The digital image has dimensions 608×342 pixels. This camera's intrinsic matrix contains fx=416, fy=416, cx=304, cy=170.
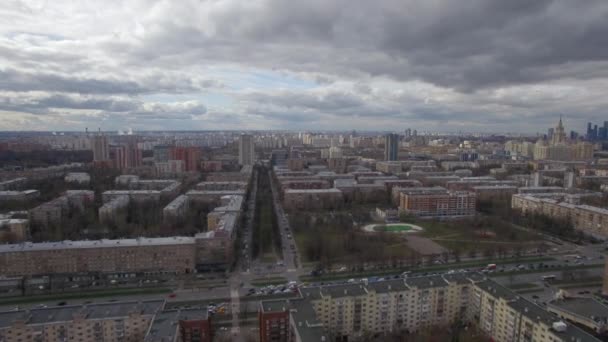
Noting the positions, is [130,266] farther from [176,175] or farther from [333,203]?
[176,175]

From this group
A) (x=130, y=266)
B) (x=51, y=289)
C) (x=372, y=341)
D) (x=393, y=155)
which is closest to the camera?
(x=372, y=341)

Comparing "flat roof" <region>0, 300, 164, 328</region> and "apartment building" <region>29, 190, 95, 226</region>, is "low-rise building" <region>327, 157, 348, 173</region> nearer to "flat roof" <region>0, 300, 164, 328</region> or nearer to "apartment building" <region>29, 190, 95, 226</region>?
"apartment building" <region>29, 190, 95, 226</region>

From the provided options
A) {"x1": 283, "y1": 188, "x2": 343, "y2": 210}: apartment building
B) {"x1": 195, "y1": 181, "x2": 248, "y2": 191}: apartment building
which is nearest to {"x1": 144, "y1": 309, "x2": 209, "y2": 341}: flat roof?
{"x1": 283, "y1": 188, "x2": 343, "y2": 210}: apartment building

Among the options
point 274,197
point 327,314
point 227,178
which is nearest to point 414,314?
point 327,314

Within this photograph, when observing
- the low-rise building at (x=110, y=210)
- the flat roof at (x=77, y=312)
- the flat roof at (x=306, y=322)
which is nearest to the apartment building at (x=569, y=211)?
the flat roof at (x=306, y=322)

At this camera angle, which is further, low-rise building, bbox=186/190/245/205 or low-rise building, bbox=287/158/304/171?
low-rise building, bbox=287/158/304/171

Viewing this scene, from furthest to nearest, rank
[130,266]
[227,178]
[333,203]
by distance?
[227,178]
[333,203]
[130,266]

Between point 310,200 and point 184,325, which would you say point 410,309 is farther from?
point 310,200

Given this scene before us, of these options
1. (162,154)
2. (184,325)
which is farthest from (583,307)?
(162,154)
